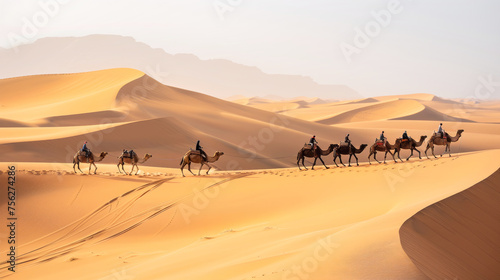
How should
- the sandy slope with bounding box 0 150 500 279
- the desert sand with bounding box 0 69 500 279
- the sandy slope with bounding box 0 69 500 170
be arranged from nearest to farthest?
1. the sandy slope with bounding box 0 150 500 279
2. the desert sand with bounding box 0 69 500 279
3. the sandy slope with bounding box 0 69 500 170

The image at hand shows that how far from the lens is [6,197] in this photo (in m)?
19.1

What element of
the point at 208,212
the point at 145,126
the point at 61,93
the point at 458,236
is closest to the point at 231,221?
the point at 208,212

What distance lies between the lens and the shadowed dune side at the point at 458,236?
31.1 feet

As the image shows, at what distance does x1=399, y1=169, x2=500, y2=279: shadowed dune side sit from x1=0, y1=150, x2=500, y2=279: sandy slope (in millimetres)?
365

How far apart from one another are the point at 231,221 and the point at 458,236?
22.1 ft

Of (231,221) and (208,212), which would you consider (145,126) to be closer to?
(208,212)

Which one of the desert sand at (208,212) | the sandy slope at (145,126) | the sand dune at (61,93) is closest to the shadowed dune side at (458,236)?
the desert sand at (208,212)

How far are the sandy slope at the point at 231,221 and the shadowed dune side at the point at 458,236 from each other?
37 cm

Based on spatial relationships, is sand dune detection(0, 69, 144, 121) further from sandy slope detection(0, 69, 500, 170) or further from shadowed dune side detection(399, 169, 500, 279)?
shadowed dune side detection(399, 169, 500, 279)

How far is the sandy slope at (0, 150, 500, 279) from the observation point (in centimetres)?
909

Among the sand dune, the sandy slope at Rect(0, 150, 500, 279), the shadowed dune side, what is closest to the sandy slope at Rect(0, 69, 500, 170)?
the sand dune

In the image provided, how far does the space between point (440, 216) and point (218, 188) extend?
31.0 ft

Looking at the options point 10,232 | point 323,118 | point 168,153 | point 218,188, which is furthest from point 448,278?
point 323,118

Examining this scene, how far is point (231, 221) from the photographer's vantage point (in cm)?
1638
